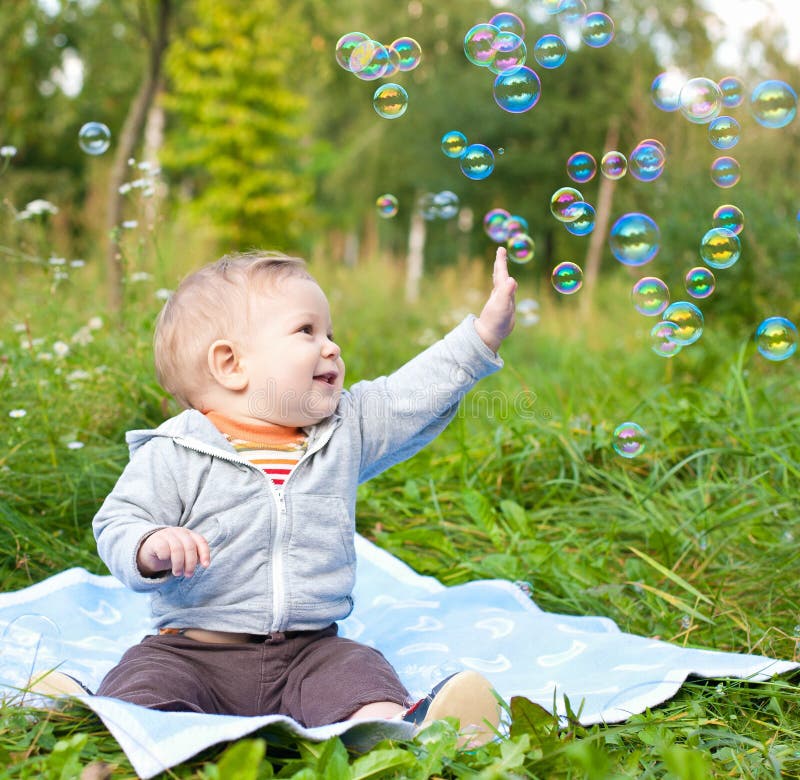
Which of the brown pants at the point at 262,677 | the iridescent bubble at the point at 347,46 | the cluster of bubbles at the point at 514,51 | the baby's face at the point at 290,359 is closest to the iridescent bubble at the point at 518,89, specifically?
the cluster of bubbles at the point at 514,51

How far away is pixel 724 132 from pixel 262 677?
83.1 inches

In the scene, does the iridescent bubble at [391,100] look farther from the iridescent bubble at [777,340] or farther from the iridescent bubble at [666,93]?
the iridescent bubble at [777,340]

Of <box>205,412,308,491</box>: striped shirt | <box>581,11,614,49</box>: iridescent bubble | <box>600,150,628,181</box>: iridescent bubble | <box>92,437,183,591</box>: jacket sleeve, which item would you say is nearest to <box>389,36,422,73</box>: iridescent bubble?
<box>581,11,614,49</box>: iridescent bubble

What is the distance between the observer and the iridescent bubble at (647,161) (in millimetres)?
2764

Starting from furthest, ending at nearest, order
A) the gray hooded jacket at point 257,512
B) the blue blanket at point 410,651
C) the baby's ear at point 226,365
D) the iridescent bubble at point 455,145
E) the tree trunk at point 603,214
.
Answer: the tree trunk at point 603,214, the iridescent bubble at point 455,145, the baby's ear at point 226,365, the gray hooded jacket at point 257,512, the blue blanket at point 410,651

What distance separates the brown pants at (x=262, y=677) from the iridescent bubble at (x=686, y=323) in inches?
51.7

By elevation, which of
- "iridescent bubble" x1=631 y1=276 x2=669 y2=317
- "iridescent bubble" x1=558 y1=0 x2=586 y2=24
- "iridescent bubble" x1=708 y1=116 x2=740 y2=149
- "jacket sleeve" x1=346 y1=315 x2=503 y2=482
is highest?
"iridescent bubble" x1=558 y1=0 x2=586 y2=24

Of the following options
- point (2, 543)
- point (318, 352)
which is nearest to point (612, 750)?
point (318, 352)

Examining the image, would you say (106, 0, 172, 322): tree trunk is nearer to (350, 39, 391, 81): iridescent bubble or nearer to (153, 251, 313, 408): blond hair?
(350, 39, 391, 81): iridescent bubble

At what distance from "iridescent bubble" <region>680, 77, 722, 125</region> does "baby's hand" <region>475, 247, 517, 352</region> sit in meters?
1.17

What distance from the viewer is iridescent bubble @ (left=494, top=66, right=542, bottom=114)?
9.02ft

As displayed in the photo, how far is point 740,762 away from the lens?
1565mm

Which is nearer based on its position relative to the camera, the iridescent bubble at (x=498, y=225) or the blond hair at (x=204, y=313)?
the blond hair at (x=204, y=313)

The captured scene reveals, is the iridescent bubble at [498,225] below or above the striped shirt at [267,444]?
above
